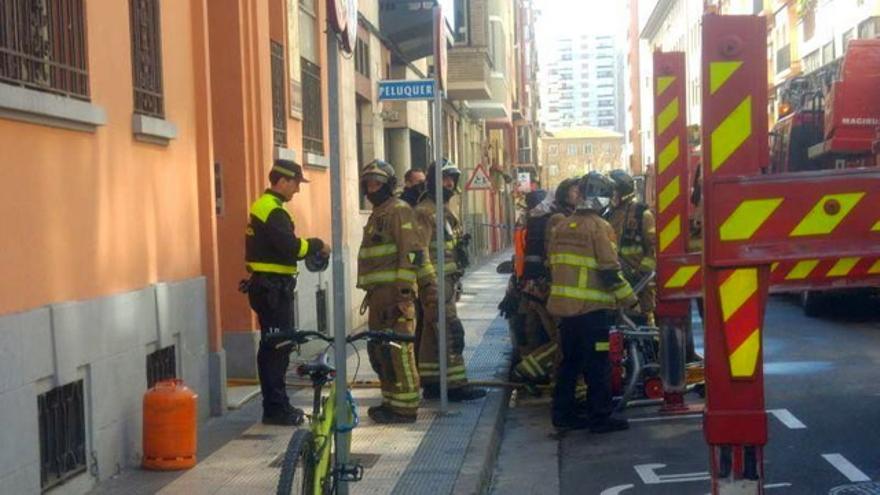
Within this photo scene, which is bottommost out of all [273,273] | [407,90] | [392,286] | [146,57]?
[392,286]

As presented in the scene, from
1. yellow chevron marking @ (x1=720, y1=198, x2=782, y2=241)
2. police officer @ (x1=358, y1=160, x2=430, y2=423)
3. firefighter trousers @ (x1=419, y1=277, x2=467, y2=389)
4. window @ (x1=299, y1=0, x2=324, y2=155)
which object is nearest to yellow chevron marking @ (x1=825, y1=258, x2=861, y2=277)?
yellow chevron marking @ (x1=720, y1=198, x2=782, y2=241)

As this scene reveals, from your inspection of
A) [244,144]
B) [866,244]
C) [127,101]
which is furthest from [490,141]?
[866,244]

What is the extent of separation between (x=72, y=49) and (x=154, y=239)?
1639 millimetres

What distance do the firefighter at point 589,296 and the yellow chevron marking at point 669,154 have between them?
0.70 meters

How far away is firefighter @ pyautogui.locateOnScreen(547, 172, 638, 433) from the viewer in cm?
955

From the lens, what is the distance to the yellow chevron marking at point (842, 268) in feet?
17.7

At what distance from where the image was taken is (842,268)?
5457mm

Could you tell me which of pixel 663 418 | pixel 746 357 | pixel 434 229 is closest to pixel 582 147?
pixel 434 229

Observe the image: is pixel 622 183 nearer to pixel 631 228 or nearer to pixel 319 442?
pixel 631 228

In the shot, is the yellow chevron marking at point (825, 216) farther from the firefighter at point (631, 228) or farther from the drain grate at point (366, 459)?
the firefighter at point (631, 228)

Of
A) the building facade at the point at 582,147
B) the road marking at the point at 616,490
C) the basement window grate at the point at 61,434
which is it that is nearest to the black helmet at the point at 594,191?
the road marking at the point at 616,490

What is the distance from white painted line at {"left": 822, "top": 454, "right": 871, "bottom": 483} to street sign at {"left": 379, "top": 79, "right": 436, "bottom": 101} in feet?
12.9

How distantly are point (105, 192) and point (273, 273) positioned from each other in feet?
6.08

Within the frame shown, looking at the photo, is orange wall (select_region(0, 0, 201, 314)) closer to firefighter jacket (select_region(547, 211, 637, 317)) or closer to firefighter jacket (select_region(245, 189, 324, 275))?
firefighter jacket (select_region(245, 189, 324, 275))
